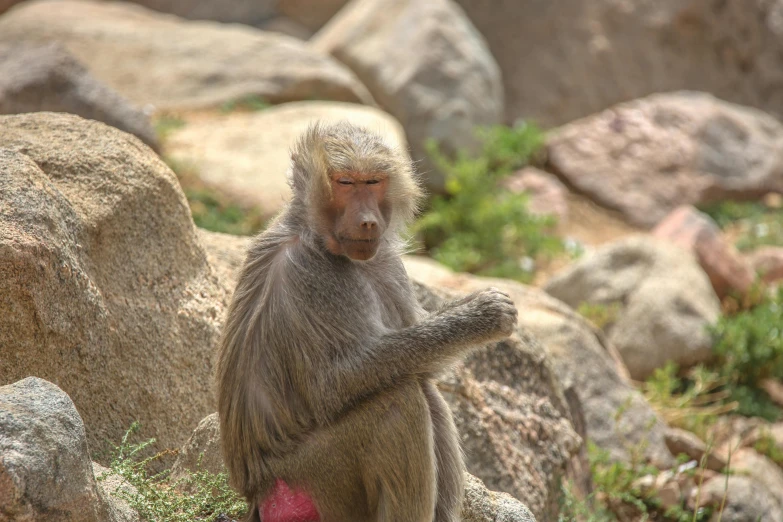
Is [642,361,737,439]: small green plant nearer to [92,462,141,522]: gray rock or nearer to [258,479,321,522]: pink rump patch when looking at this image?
[258,479,321,522]: pink rump patch

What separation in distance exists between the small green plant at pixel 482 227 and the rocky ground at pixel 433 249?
0.45 feet

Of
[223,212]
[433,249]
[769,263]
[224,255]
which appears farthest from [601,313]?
[224,255]

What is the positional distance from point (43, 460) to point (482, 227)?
7782 millimetres

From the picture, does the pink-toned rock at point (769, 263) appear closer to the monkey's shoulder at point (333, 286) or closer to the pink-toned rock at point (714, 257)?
the pink-toned rock at point (714, 257)

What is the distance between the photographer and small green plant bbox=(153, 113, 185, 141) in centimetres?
922

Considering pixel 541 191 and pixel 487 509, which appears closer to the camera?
pixel 487 509

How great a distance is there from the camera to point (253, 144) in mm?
9250

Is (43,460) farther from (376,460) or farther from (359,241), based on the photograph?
(359,241)

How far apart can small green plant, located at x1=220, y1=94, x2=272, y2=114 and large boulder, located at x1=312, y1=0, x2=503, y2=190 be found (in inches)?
79.7

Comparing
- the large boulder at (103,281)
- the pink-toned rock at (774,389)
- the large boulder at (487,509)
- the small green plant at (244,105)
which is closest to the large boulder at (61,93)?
the small green plant at (244,105)

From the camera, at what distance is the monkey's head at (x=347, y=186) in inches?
140

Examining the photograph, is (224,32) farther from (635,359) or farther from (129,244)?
(129,244)

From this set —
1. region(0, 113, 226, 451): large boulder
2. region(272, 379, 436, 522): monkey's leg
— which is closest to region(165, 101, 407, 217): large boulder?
region(0, 113, 226, 451): large boulder

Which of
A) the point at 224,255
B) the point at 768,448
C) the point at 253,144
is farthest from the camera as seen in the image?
the point at 253,144
